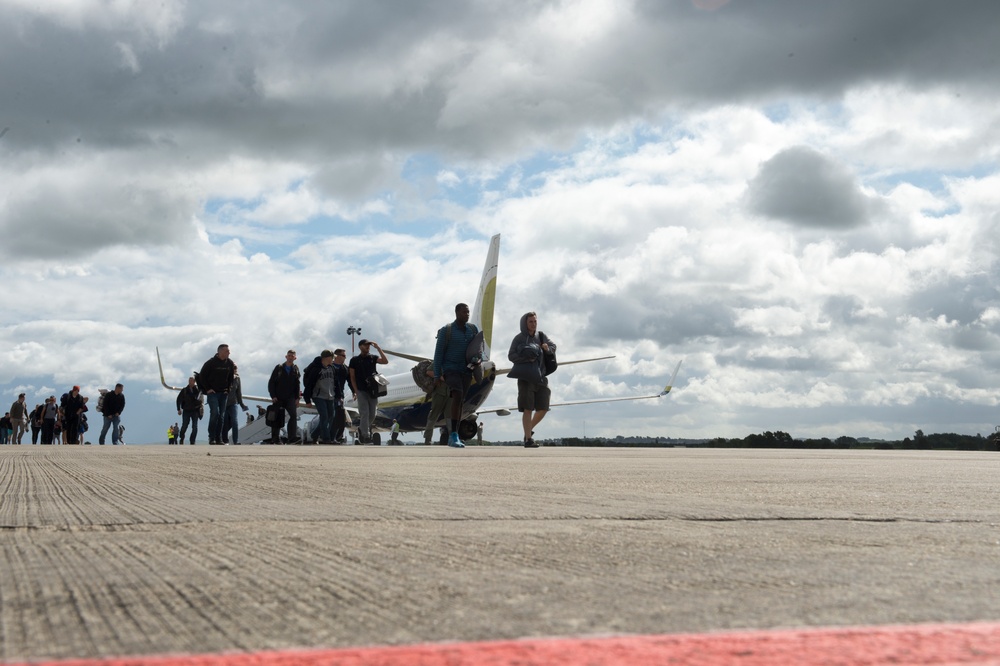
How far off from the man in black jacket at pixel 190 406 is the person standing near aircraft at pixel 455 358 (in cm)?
1002

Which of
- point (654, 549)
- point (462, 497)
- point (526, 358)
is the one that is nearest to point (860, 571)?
point (654, 549)

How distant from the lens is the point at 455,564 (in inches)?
98.3

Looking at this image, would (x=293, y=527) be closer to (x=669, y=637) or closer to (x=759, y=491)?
(x=669, y=637)

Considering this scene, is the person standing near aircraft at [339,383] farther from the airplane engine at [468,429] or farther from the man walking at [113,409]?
the airplane engine at [468,429]

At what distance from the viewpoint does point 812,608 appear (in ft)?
6.61

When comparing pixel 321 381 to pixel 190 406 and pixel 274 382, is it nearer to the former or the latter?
pixel 274 382

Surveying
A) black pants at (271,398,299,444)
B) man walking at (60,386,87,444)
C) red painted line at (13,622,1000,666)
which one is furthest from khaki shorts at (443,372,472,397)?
man walking at (60,386,87,444)

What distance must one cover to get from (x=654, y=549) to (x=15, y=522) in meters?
2.06

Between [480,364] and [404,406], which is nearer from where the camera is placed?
[480,364]

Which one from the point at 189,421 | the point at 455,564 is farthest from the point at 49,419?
the point at 455,564

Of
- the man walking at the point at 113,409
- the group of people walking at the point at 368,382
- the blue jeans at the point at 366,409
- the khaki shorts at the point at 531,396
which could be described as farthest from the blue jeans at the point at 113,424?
the khaki shorts at the point at 531,396

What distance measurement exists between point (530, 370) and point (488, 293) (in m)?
17.2

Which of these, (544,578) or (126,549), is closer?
(544,578)

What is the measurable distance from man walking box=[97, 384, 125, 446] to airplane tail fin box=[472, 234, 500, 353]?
1081 cm
